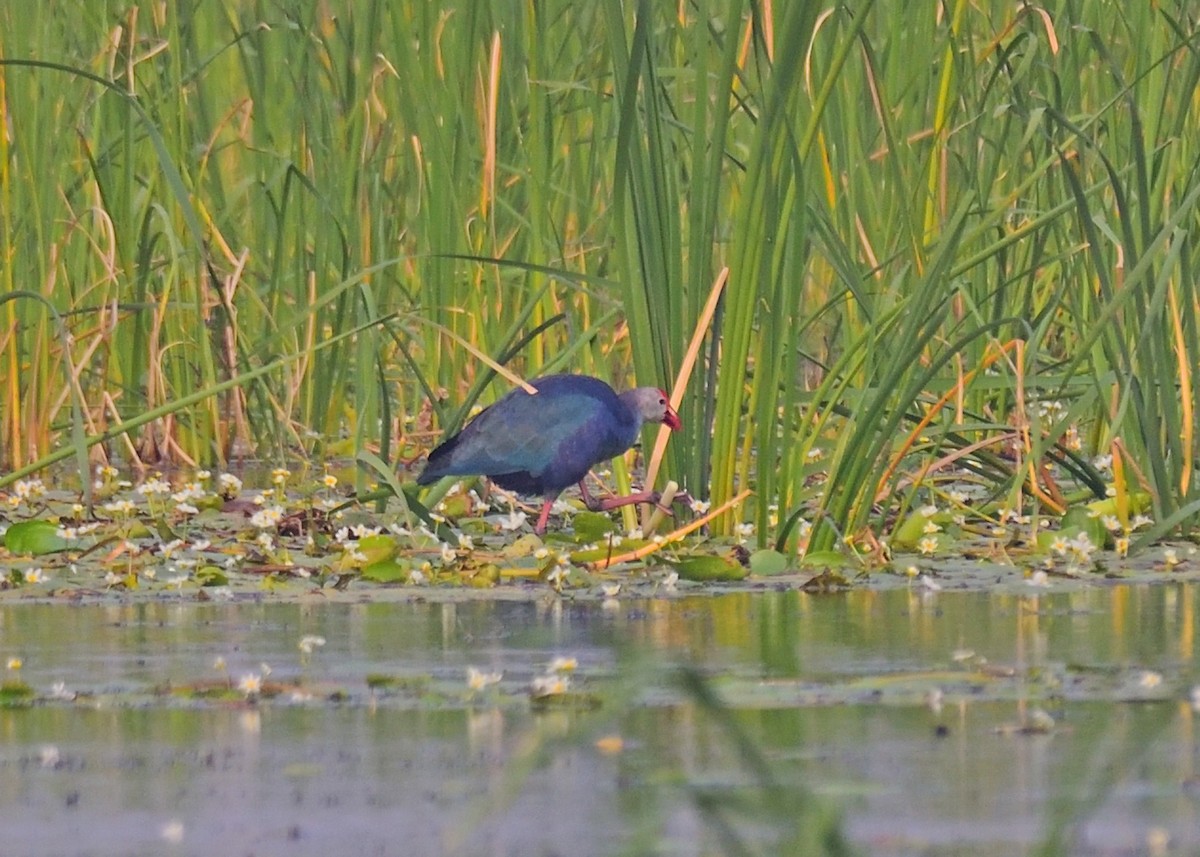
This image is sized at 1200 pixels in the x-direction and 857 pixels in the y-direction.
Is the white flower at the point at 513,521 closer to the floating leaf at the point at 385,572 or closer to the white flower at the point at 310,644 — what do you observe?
the floating leaf at the point at 385,572

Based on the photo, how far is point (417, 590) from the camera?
611 centimetres

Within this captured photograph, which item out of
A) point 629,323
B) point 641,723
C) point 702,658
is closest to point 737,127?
point 629,323

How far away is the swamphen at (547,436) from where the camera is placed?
277 inches

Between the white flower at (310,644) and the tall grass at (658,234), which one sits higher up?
the tall grass at (658,234)

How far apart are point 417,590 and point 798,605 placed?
947 mm

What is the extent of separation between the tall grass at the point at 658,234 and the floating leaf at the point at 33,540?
0.30 m

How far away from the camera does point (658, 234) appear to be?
641cm

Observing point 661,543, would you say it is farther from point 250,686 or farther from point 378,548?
point 250,686

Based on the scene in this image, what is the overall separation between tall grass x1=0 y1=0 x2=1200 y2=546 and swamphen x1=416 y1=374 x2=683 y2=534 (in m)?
0.19

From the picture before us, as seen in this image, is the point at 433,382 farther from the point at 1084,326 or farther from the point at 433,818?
the point at 433,818

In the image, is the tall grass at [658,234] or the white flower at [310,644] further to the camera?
the tall grass at [658,234]

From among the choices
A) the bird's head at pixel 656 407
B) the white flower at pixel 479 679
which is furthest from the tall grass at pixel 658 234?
the white flower at pixel 479 679

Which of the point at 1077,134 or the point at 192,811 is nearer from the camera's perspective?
the point at 192,811

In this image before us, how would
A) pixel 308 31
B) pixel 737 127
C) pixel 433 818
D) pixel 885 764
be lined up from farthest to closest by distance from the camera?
1. pixel 737 127
2. pixel 308 31
3. pixel 885 764
4. pixel 433 818
